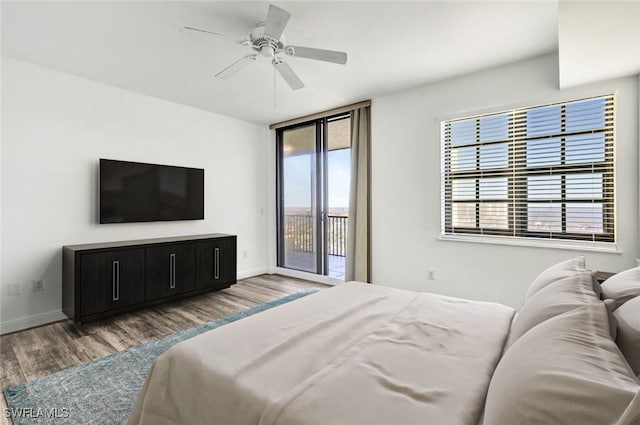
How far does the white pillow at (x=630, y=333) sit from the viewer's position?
883mm

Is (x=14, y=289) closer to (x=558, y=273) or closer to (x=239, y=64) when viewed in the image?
(x=239, y=64)

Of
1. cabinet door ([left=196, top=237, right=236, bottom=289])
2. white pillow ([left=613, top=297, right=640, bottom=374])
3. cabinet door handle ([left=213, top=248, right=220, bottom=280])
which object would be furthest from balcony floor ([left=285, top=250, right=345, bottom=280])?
white pillow ([left=613, top=297, right=640, bottom=374])

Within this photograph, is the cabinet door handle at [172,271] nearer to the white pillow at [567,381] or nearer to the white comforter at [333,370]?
the white comforter at [333,370]

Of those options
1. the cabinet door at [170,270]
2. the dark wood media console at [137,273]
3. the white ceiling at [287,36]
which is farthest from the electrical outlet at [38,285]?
the white ceiling at [287,36]

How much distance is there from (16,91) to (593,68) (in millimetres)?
5033

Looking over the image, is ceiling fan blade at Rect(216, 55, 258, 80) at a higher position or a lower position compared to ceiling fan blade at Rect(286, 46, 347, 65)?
higher

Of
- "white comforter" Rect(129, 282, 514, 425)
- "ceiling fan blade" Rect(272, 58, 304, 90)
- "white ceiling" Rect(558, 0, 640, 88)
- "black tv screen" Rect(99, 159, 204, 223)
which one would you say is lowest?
"white comforter" Rect(129, 282, 514, 425)

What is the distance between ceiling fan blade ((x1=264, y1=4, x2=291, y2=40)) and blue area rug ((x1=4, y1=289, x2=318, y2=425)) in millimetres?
2451

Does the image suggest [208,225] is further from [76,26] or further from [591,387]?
[591,387]

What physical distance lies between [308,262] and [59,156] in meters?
3.39

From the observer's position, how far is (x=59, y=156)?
320 centimetres

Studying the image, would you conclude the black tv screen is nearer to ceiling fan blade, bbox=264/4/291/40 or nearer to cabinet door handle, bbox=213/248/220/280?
cabinet door handle, bbox=213/248/220/280

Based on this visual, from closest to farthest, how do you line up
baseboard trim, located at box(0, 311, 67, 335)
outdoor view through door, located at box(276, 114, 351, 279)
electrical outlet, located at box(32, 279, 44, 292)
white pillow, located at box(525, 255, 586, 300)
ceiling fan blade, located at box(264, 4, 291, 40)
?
white pillow, located at box(525, 255, 586, 300), ceiling fan blade, located at box(264, 4, 291, 40), baseboard trim, located at box(0, 311, 67, 335), electrical outlet, located at box(32, 279, 44, 292), outdoor view through door, located at box(276, 114, 351, 279)

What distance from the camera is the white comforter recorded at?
912 millimetres
